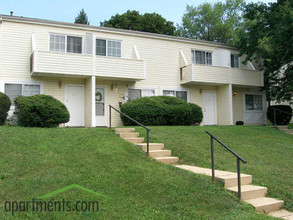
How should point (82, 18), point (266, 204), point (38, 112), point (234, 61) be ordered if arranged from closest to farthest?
point (266, 204), point (38, 112), point (234, 61), point (82, 18)

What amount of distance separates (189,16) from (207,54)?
72.1 feet

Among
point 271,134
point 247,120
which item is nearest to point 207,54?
point 247,120

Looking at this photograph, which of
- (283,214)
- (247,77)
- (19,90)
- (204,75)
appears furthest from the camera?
(247,77)

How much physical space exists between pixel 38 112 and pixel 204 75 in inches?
400

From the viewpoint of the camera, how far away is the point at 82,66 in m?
14.5

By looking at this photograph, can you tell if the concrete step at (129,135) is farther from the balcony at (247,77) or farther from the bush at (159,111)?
the balcony at (247,77)

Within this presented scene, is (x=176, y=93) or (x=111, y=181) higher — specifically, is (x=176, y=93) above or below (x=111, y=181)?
above

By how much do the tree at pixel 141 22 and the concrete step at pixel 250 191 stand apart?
29185 millimetres

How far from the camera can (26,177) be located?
229 inches

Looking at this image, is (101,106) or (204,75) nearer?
(101,106)

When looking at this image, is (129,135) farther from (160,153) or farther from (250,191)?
(250,191)

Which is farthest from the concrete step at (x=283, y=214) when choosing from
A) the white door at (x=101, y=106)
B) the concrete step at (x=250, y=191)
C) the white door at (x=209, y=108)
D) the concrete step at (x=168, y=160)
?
the white door at (x=209, y=108)

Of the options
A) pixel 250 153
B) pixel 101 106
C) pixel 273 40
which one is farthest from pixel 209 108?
pixel 250 153

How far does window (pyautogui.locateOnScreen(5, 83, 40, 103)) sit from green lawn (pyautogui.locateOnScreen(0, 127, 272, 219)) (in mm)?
5905
